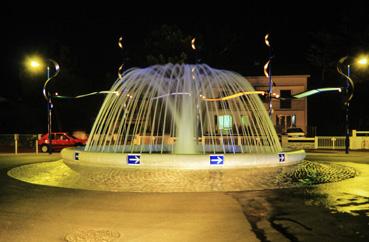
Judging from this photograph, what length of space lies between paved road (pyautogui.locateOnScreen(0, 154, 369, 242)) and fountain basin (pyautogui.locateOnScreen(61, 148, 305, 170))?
4.57 metres

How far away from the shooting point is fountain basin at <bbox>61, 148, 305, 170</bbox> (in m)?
17.9

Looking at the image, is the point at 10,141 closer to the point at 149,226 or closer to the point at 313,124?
the point at 149,226

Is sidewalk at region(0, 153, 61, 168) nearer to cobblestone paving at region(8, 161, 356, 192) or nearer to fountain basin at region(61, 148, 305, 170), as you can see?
cobblestone paving at region(8, 161, 356, 192)

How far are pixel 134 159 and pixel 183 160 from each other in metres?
2.07

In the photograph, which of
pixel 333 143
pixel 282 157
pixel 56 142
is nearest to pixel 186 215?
pixel 282 157

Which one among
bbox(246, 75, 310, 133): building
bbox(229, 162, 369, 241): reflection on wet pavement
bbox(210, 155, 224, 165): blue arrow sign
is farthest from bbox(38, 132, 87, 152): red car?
bbox(246, 75, 310, 133): building

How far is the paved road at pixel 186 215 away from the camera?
27.6ft

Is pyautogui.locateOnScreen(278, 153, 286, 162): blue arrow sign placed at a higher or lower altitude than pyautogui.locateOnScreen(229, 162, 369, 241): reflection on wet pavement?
higher

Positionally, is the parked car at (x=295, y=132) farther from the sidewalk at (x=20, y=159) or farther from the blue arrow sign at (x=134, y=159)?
the blue arrow sign at (x=134, y=159)

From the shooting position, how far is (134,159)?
59.6 feet

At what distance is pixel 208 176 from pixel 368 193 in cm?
573

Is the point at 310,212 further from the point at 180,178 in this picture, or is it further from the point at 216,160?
the point at 216,160

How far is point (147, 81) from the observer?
2700 cm

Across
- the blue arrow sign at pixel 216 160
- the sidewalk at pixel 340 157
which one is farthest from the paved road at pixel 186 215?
the sidewalk at pixel 340 157
